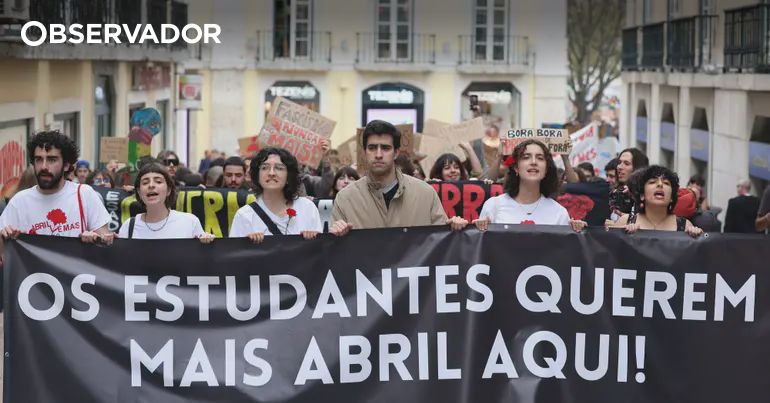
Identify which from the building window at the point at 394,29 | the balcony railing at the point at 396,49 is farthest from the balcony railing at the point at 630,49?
the building window at the point at 394,29

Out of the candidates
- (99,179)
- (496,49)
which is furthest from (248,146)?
(496,49)

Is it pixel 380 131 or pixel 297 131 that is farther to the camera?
pixel 297 131

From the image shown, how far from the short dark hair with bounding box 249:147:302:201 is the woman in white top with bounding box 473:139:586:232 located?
1.03m

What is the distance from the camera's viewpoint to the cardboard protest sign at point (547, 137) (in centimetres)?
1212

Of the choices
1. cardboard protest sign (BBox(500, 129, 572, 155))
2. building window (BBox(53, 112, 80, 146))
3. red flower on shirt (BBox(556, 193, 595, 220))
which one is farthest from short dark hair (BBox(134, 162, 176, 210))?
building window (BBox(53, 112, 80, 146))

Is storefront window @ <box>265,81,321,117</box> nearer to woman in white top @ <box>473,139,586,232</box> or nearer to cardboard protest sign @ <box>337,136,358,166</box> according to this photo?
cardboard protest sign @ <box>337,136,358,166</box>

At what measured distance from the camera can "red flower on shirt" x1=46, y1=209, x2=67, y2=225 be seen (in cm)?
855

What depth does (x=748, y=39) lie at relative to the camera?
22.7 metres

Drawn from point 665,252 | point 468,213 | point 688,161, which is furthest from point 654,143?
point 665,252

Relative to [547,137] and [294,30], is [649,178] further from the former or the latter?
[294,30]

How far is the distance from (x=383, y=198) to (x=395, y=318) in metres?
0.90

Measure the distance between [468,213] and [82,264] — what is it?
5.34m

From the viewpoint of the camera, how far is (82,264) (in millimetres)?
7570

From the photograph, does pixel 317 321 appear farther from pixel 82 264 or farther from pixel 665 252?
pixel 665 252
